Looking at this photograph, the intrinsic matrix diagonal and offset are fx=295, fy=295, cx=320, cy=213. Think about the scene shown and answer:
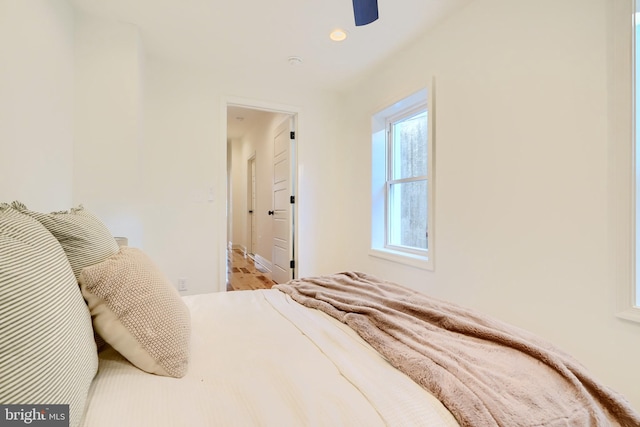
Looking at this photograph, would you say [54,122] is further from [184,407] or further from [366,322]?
[366,322]

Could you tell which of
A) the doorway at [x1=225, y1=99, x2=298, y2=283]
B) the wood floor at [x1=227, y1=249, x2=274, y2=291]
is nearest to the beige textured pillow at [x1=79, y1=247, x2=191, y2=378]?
the doorway at [x1=225, y1=99, x2=298, y2=283]

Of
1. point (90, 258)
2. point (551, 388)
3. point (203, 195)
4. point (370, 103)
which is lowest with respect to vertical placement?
point (551, 388)

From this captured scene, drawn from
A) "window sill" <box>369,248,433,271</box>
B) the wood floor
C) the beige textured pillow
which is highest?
the beige textured pillow

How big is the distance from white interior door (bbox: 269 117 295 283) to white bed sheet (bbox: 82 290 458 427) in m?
2.51

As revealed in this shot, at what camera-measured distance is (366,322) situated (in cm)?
111

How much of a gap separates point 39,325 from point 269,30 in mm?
2455

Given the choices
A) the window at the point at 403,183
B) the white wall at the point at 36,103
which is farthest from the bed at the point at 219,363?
the window at the point at 403,183

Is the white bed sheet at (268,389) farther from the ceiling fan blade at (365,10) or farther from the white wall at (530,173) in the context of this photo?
the ceiling fan blade at (365,10)

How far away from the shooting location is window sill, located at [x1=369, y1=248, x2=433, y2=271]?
2.41 m

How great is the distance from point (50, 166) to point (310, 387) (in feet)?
6.95

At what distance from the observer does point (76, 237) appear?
0.83 m

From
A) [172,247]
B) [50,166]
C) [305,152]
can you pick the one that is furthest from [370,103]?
[50,166]

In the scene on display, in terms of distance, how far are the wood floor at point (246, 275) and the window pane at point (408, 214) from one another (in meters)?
1.80

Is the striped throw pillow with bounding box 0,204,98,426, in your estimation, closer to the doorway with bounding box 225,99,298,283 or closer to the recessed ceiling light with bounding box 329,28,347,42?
the recessed ceiling light with bounding box 329,28,347,42
